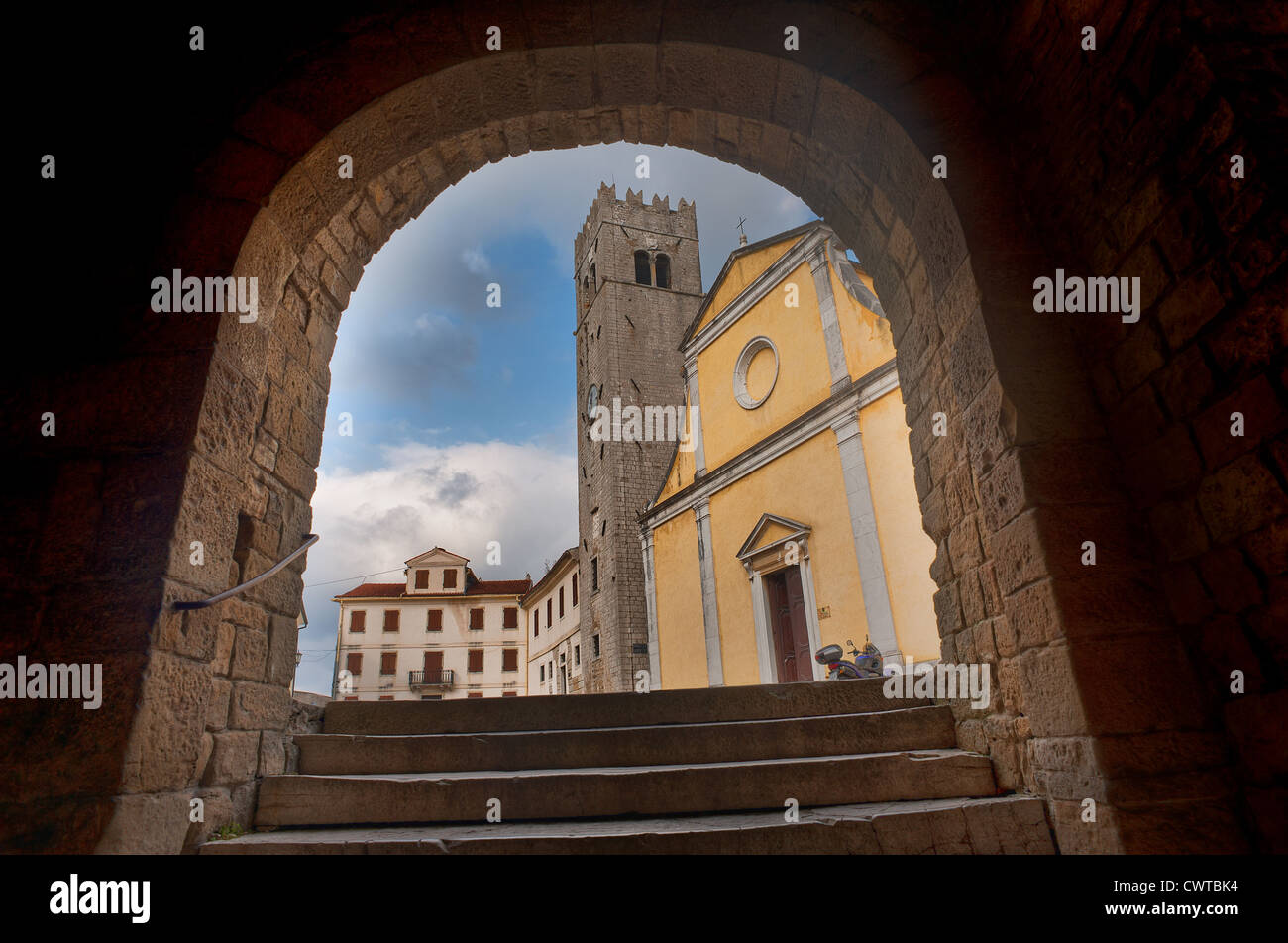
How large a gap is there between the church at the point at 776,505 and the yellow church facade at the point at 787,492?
0.10 feet

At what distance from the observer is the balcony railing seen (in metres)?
29.8

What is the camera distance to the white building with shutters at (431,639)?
30.1 m

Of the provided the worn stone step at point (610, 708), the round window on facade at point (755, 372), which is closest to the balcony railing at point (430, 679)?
the round window on facade at point (755, 372)

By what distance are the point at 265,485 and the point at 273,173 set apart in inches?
53.1

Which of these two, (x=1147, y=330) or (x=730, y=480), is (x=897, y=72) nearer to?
(x=1147, y=330)

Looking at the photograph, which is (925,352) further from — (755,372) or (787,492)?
(755,372)

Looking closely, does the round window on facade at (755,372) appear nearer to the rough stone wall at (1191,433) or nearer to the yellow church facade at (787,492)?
the yellow church facade at (787,492)

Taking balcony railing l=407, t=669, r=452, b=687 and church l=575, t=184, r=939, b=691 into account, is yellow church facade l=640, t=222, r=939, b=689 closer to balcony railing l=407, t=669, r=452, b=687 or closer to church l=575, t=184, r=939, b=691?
church l=575, t=184, r=939, b=691

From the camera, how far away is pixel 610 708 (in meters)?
3.49

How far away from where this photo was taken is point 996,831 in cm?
230

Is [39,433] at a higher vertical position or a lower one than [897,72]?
lower

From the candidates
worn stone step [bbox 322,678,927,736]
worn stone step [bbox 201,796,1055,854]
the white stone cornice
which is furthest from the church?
worn stone step [bbox 201,796,1055,854]

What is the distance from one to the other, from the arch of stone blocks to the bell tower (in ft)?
45.7

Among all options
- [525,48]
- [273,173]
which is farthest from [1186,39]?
[273,173]
